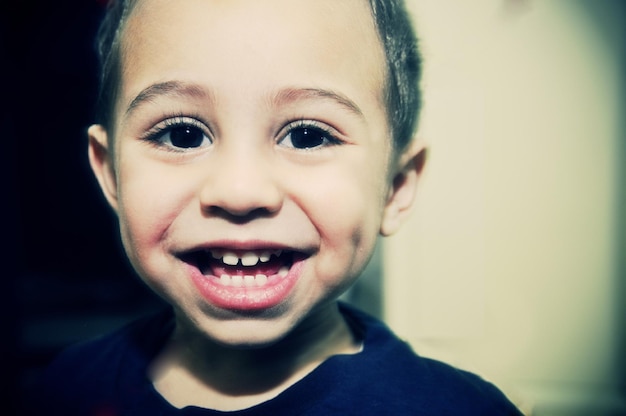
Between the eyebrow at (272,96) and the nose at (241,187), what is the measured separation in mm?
51

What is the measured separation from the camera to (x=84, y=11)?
2.71ft

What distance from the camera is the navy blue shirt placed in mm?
478

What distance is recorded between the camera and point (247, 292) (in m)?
0.45

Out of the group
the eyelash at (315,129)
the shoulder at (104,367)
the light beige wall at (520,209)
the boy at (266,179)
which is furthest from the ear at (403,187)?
the shoulder at (104,367)

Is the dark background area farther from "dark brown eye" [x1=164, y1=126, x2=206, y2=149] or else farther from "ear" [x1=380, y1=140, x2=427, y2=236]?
"ear" [x1=380, y1=140, x2=427, y2=236]

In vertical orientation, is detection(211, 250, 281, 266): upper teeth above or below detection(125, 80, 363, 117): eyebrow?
below

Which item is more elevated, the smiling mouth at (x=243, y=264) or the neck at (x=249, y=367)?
the smiling mouth at (x=243, y=264)

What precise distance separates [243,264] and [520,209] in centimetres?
60

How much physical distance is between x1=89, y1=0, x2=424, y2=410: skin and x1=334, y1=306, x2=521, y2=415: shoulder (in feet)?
0.31

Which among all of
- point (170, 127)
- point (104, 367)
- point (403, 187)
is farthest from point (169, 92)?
point (104, 367)

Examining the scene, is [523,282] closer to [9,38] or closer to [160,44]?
[160,44]

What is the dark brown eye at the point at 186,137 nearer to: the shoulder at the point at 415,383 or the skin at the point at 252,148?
the skin at the point at 252,148

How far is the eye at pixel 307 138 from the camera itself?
45cm

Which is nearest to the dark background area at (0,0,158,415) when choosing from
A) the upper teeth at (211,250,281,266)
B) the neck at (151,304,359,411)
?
the neck at (151,304,359,411)
